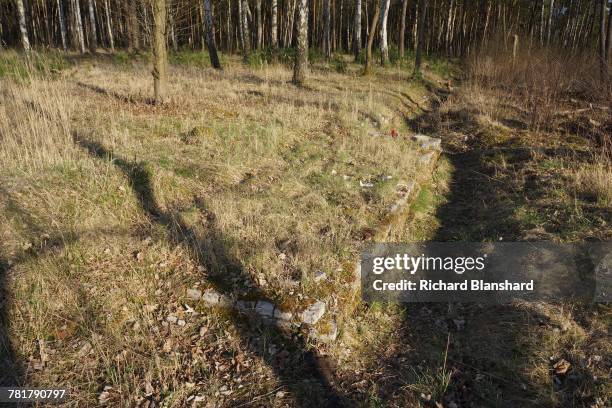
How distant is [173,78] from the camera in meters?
12.1

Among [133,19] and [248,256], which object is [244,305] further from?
[133,19]

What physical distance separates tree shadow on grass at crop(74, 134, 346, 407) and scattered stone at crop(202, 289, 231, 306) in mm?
63

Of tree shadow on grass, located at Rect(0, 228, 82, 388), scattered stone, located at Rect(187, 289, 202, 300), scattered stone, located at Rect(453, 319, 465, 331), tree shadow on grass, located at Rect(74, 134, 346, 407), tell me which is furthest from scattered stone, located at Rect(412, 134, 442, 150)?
tree shadow on grass, located at Rect(0, 228, 82, 388)

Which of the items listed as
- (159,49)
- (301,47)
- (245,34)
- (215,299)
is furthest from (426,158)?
(245,34)

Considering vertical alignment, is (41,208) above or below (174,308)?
above

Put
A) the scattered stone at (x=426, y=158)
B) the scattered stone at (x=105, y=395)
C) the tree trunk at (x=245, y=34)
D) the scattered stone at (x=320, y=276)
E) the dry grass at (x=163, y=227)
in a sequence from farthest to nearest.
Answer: the tree trunk at (x=245, y=34) < the scattered stone at (x=426, y=158) < the scattered stone at (x=320, y=276) < the dry grass at (x=163, y=227) < the scattered stone at (x=105, y=395)

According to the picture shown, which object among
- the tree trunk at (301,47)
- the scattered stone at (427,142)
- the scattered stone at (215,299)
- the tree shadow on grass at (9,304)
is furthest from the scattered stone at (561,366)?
the tree trunk at (301,47)

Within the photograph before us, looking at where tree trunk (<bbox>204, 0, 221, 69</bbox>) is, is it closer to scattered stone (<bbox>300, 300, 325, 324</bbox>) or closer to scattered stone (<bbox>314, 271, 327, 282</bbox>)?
scattered stone (<bbox>314, 271, 327, 282</bbox>)

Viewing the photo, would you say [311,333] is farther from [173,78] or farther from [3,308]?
[173,78]

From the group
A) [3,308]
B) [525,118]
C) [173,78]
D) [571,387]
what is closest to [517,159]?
[525,118]

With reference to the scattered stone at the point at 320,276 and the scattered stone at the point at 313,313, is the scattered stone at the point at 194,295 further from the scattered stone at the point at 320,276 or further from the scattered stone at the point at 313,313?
the scattered stone at the point at 320,276

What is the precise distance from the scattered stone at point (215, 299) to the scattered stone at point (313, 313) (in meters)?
0.67

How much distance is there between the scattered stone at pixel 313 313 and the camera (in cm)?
338

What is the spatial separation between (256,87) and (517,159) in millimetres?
7246
